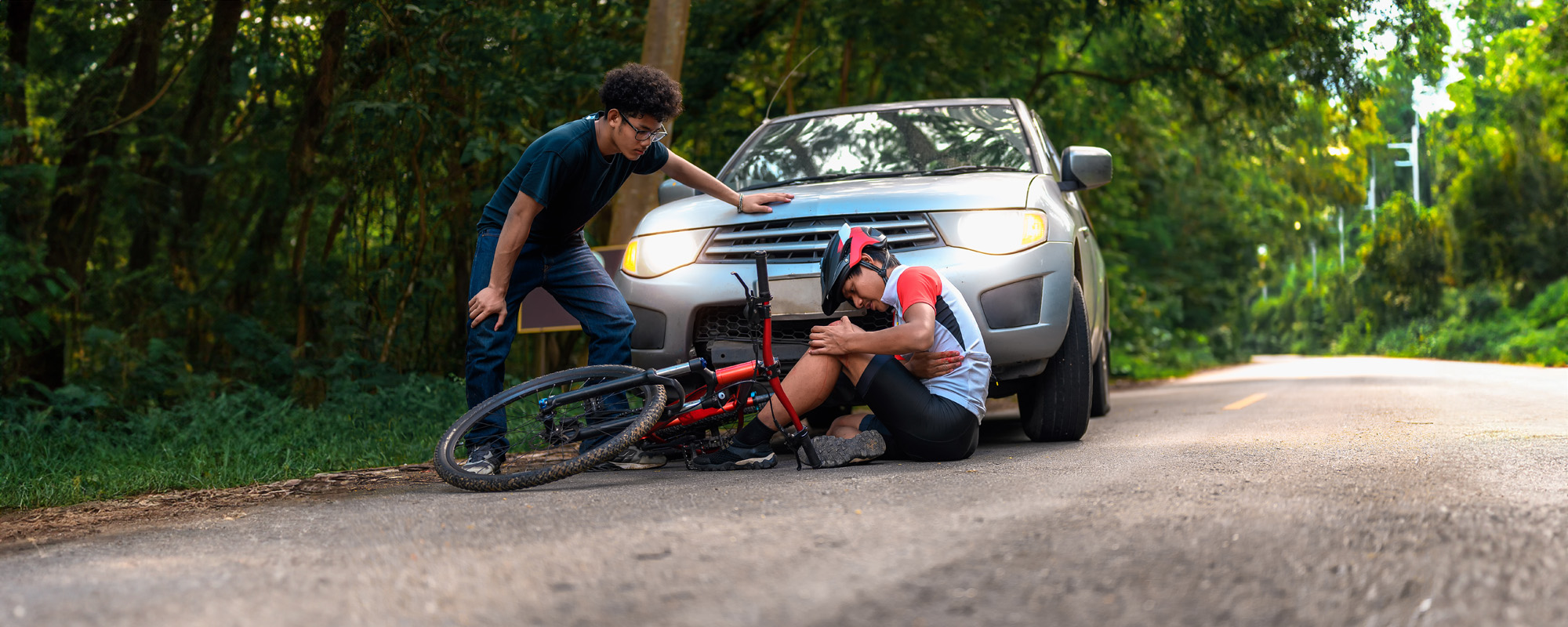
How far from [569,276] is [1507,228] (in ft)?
105

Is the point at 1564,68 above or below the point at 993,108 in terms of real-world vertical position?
above

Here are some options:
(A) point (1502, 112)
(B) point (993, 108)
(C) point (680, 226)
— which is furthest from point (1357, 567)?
(A) point (1502, 112)

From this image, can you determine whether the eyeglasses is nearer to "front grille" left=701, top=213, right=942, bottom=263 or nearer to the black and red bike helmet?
"front grille" left=701, top=213, right=942, bottom=263

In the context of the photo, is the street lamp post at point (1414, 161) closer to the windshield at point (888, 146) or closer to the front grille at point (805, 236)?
the windshield at point (888, 146)

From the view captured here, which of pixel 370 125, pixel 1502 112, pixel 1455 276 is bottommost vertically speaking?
pixel 1455 276

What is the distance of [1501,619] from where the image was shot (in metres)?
2.32

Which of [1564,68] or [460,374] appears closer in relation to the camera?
[460,374]

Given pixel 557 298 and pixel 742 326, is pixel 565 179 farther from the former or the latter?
pixel 742 326

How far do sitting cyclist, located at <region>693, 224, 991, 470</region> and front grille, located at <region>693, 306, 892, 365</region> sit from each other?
250 millimetres

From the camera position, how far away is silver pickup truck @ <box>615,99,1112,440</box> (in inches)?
211

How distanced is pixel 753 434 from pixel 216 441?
352 centimetres

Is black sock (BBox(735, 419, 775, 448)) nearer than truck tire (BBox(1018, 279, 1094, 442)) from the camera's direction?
Yes

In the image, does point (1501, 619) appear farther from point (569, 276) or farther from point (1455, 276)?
point (1455, 276)

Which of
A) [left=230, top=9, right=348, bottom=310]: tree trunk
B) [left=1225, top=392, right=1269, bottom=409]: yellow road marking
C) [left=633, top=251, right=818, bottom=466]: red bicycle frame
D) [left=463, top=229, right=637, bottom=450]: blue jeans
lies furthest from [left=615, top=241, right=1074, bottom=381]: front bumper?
[left=230, top=9, right=348, bottom=310]: tree trunk
